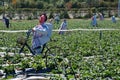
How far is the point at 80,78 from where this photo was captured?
11.5 m

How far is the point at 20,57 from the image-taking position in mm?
15688

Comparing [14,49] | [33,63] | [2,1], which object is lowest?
[2,1]

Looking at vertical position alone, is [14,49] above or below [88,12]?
above

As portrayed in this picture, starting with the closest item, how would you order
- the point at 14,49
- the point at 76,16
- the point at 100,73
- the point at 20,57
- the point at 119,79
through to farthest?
the point at 119,79 → the point at 100,73 → the point at 20,57 → the point at 14,49 → the point at 76,16

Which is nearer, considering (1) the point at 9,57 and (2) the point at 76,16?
(1) the point at 9,57

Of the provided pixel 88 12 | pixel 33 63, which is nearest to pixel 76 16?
pixel 88 12

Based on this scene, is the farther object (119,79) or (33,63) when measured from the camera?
(33,63)

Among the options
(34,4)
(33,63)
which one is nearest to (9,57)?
(33,63)

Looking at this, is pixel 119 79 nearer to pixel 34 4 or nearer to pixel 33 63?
pixel 33 63

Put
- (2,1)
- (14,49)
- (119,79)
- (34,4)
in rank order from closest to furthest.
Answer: (119,79), (14,49), (34,4), (2,1)

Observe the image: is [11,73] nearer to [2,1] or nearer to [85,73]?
[85,73]

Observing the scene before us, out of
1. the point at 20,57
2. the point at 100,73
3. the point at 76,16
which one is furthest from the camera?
the point at 76,16

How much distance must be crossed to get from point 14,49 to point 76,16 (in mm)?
55924

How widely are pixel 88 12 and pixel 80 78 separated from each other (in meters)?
63.8
